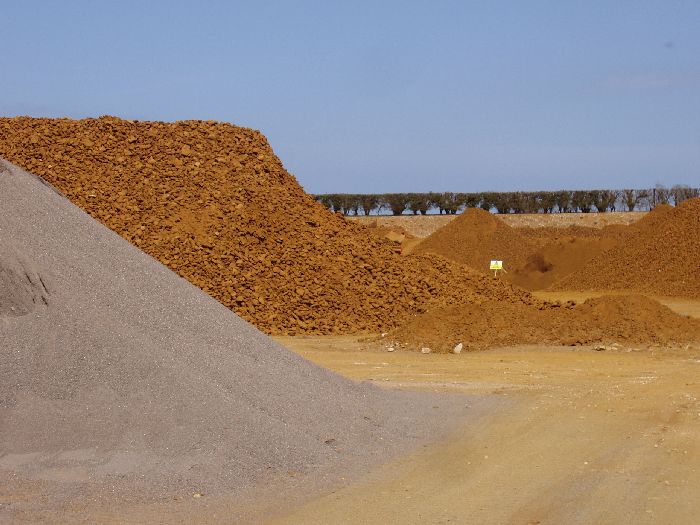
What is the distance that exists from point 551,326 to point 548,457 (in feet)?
30.5

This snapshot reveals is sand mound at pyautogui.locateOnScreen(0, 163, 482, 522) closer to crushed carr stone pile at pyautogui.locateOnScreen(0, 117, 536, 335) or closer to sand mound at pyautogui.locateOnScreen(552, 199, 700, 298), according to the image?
crushed carr stone pile at pyautogui.locateOnScreen(0, 117, 536, 335)

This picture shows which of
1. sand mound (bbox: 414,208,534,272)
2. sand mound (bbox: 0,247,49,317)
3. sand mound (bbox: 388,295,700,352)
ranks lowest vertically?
sand mound (bbox: 388,295,700,352)

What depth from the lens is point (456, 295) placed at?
839 inches

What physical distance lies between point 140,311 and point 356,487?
237 cm


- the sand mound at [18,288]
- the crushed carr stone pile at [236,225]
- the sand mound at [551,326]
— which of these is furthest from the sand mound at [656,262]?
the sand mound at [18,288]

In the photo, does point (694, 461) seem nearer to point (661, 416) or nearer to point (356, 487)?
point (661, 416)

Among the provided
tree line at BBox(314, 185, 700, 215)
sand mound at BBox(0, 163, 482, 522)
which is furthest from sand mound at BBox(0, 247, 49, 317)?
tree line at BBox(314, 185, 700, 215)

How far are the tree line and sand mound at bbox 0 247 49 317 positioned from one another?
4589cm

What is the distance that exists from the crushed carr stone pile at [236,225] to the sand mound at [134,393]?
1087cm

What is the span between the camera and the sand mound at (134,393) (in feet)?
21.9

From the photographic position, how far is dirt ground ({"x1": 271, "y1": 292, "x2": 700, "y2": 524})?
21.2 ft

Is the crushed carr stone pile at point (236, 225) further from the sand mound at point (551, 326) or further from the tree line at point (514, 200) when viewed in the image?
the tree line at point (514, 200)

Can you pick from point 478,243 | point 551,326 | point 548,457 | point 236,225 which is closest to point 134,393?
point 548,457

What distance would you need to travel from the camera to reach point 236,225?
22359mm
